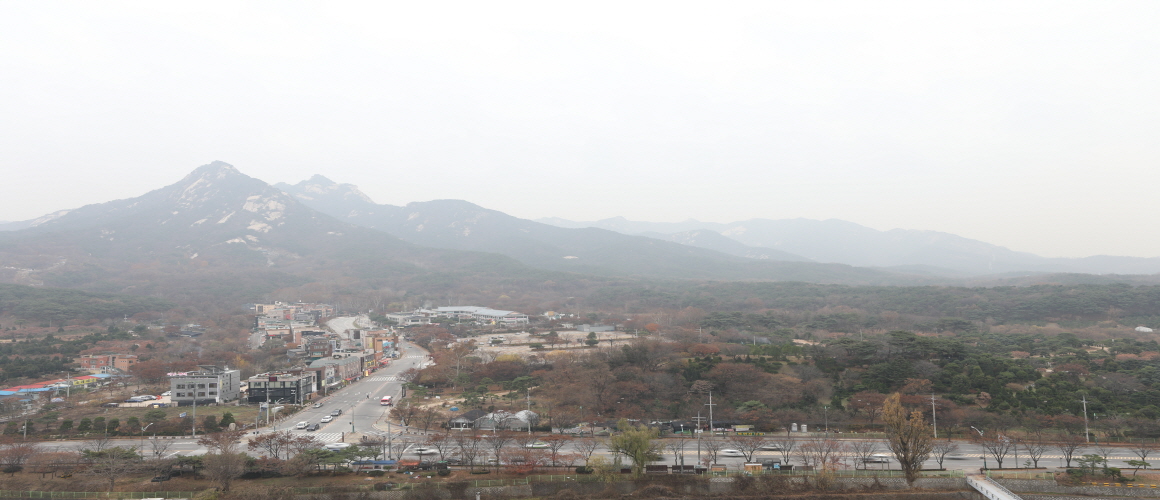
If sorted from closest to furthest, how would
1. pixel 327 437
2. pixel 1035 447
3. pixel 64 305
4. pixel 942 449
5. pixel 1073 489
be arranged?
1. pixel 1073 489
2. pixel 1035 447
3. pixel 942 449
4. pixel 327 437
5. pixel 64 305

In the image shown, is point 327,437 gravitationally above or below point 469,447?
below

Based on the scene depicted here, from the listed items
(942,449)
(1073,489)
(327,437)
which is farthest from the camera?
(327,437)

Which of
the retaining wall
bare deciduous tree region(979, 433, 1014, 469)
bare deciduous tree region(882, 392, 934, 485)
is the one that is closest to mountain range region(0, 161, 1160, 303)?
bare deciduous tree region(979, 433, 1014, 469)

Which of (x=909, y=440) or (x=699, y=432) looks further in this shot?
(x=699, y=432)

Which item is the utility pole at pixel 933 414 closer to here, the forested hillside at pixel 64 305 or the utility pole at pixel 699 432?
the utility pole at pixel 699 432

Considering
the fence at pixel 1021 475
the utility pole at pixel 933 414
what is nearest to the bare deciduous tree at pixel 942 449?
the utility pole at pixel 933 414

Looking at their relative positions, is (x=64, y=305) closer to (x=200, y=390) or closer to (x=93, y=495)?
(x=200, y=390)

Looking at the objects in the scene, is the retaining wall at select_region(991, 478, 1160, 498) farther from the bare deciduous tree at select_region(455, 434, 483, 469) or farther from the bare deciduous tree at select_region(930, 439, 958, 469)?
the bare deciduous tree at select_region(455, 434, 483, 469)

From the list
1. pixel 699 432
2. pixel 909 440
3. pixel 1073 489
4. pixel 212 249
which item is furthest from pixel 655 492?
pixel 212 249

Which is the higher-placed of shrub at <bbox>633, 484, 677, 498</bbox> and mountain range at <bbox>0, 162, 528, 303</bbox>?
mountain range at <bbox>0, 162, 528, 303</bbox>

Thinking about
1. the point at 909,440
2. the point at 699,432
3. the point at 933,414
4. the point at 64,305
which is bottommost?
the point at 699,432

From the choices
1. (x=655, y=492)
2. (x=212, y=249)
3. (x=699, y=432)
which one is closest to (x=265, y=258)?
(x=212, y=249)

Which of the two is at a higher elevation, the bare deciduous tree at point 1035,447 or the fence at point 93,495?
the bare deciduous tree at point 1035,447
